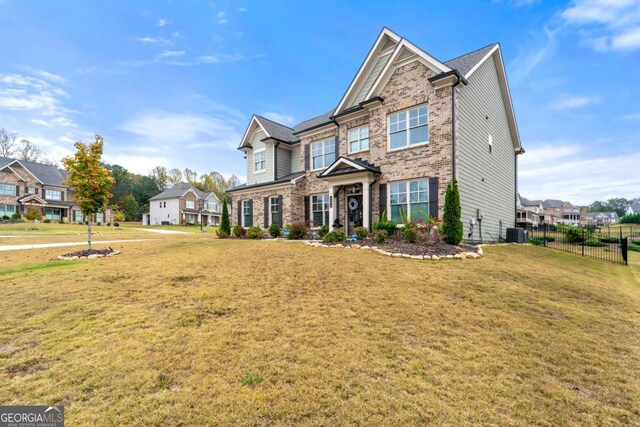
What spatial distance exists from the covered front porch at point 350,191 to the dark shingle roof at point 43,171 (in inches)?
1950

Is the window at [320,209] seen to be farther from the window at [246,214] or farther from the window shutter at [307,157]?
Result: the window at [246,214]

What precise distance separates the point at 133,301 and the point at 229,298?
1.69 meters

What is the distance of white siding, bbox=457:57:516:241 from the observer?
468 inches


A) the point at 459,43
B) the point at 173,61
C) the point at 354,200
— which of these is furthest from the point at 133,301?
the point at 459,43

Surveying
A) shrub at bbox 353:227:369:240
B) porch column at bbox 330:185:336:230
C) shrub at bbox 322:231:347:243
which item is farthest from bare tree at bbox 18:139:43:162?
shrub at bbox 353:227:369:240

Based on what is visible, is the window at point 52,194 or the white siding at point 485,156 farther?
the window at point 52,194

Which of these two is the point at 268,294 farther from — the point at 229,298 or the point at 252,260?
the point at 252,260

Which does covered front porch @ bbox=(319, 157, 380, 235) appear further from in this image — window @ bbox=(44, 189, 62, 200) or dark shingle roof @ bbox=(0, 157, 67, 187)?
window @ bbox=(44, 189, 62, 200)

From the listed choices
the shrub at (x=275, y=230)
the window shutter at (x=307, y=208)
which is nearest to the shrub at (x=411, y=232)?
the window shutter at (x=307, y=208)

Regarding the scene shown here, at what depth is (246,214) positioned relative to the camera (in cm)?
1966

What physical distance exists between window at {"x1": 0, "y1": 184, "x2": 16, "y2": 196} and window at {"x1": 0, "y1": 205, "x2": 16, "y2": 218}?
5.60 ft

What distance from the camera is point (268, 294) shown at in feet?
17.1

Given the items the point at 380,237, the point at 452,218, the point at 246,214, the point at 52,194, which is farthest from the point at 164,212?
the point at 452,218

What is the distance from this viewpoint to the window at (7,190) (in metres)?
37.6
